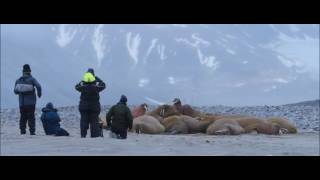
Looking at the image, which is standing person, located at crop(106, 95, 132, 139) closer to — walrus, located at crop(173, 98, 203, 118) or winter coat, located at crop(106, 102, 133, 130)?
winter coat, located at crop(106, 102, 133, 130)

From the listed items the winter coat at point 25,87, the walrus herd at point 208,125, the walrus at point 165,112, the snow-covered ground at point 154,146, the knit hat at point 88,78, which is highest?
the knit hat at point 88,78

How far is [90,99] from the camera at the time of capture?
44.1 ft

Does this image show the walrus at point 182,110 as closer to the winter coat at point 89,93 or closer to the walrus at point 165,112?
the walrus at point 165,112

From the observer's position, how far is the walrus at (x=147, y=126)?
16.2 metres

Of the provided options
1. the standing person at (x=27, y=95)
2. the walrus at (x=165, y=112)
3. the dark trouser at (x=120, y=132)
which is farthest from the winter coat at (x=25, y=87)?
the walrus at (x=165, y=112)

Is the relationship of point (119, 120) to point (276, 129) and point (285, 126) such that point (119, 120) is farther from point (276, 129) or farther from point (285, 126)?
point (285, 126)

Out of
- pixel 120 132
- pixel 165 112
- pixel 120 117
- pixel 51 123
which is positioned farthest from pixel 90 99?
pixel 165 112

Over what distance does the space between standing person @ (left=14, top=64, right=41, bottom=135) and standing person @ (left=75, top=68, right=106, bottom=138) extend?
0.98m

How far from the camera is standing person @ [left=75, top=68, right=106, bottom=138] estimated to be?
13.4 meters

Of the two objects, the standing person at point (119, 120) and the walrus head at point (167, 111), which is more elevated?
the walrus head at point (167, 111)

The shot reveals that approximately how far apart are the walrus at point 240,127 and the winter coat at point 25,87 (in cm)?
413

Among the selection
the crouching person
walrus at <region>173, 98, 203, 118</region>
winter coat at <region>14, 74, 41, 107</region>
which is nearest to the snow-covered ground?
winter coat at <region>14, 74, 41, 107</region>
